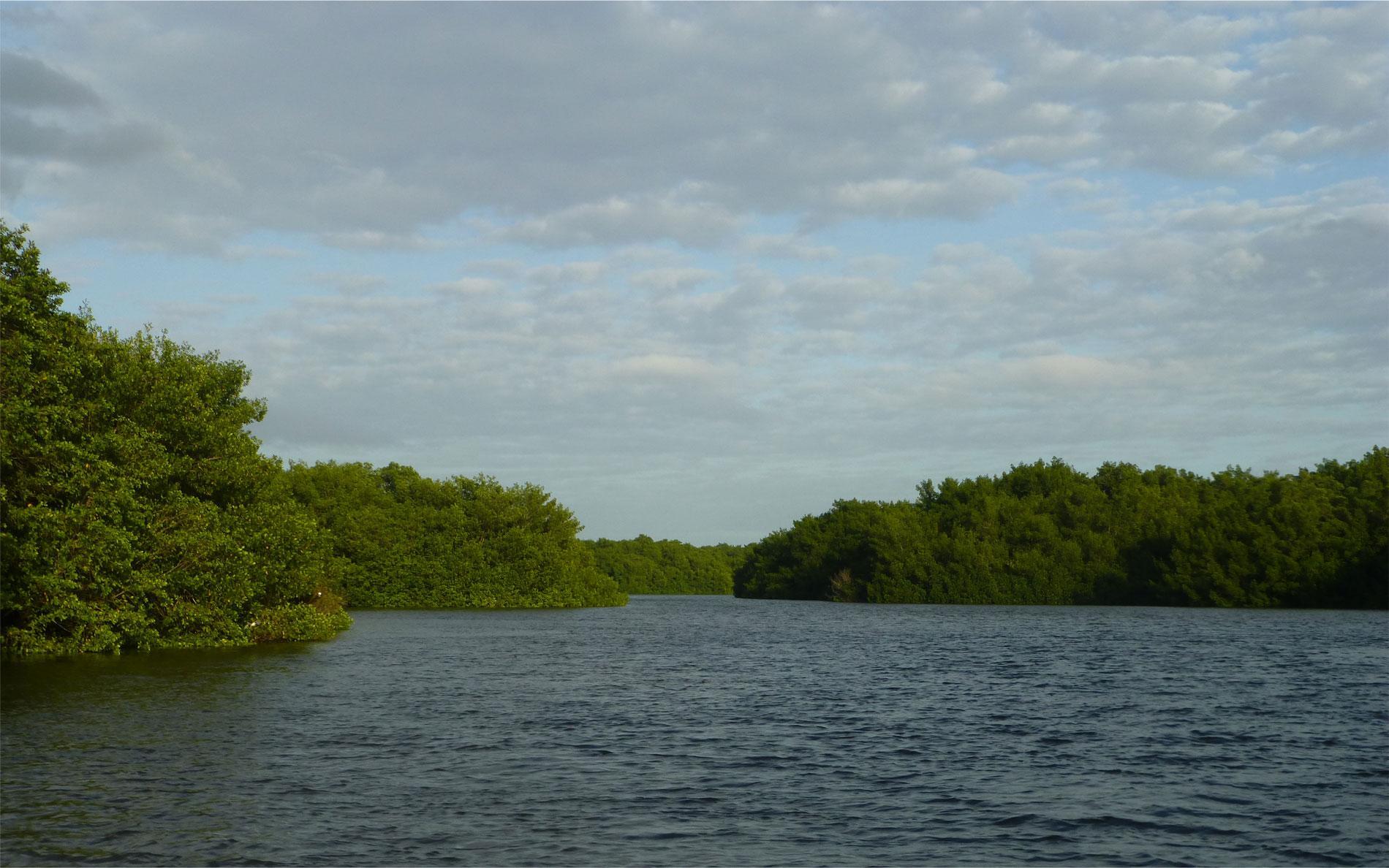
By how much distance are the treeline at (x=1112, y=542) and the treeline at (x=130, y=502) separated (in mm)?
93125

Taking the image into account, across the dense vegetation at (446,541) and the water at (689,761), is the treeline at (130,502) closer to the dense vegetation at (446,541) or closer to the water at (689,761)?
the water at (689,761)

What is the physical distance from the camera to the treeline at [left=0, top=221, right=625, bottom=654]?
3869 centimetres

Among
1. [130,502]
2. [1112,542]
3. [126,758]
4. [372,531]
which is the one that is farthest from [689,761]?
[1112,542]

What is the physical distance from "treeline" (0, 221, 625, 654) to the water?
8.16 ft

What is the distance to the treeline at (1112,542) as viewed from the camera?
109 m

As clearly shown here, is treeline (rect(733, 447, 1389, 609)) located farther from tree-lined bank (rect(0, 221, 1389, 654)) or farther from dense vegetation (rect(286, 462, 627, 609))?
dense vegetation (rect(286, 462, 627, 609))

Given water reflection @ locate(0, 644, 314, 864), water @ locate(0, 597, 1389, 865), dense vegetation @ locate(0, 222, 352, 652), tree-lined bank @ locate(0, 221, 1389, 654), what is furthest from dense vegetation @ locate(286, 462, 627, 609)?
water reflection @ locate(0, 644, 314, 864)

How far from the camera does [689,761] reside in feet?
78.9

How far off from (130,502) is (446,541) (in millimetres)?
88276

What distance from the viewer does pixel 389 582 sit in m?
127

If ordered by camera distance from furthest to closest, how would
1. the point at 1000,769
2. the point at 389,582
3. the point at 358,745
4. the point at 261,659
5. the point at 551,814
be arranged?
the point at 389,582 → the point at 261,659 → the point at 358,745 → the point at 1000,769 → the point at 551,814

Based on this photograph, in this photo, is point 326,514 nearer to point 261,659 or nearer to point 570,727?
point 261,659

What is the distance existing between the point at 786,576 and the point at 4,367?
16209cm

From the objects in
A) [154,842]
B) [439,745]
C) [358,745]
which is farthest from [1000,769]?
[154,842]
